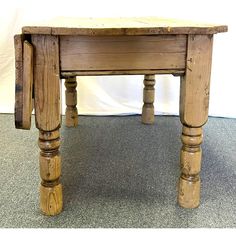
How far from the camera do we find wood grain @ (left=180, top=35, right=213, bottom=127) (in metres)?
0.92

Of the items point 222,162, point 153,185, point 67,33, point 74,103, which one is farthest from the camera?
point 74,103

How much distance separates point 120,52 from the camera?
0.91 metres

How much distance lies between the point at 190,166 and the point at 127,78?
117 cm

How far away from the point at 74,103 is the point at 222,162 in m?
0.81

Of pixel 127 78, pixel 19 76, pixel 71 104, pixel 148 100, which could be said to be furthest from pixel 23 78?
pixel 127 78

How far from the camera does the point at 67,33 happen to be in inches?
33.4

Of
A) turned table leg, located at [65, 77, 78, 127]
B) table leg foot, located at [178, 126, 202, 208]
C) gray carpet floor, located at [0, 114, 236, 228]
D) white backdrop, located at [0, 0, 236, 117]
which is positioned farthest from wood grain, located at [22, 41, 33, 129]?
white backdrop, located at [0, 0, 236, 117]

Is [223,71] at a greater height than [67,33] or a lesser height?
lesser

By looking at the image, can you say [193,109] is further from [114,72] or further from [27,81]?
[27,81]

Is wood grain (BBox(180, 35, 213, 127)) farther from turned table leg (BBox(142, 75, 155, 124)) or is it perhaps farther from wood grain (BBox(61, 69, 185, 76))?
turned table leg (BBox(142, 75, 155, 124))

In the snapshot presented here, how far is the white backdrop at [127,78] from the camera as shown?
6.54ft

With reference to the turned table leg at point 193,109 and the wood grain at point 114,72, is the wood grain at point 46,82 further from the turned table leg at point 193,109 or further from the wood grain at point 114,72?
the turned table leg at point 193,109

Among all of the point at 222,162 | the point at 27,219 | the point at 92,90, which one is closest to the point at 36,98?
the point at 27,219
